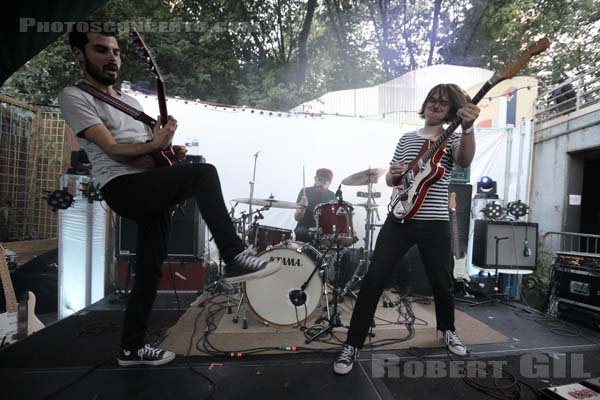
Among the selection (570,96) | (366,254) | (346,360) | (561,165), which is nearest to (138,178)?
(346,360)

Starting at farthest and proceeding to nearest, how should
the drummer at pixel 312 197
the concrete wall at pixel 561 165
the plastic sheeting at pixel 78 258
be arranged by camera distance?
the concrete wall at pixel 561 165, the drummer at pixel 312 197, the plastic sheeting at pixel 78 258

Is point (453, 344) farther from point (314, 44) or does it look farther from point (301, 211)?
point (314, 44)

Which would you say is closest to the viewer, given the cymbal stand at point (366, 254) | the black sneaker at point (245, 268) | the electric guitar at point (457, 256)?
the black sneaker at point (245, 268)

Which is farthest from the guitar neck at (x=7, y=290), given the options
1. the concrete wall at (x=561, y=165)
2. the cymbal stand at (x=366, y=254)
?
the concrete wall at (x=561, y=165)

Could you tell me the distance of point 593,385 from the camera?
1734mm

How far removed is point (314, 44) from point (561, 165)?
1106cm

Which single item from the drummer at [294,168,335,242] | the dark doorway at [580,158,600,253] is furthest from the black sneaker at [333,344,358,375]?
the dark doorway at [580,158,600,253]

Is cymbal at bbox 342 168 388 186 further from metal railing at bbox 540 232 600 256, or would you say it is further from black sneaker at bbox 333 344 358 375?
metal railing at bbox 540 232 600 256

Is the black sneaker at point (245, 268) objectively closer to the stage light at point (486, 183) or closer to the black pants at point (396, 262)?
the black pants at point (396, 262)

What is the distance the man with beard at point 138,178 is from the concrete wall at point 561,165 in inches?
242

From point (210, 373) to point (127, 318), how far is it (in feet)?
2.28

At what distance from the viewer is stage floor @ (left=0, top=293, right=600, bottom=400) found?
1.90 meters

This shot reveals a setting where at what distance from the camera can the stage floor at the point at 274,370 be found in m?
1.90

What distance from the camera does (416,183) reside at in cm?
225
